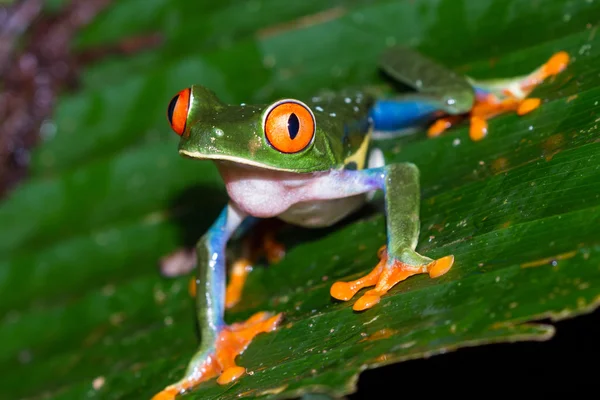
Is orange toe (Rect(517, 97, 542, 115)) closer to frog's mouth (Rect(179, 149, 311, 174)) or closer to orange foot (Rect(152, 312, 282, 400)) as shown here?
frog's mouth (Rect(179, 149, 311, 174))

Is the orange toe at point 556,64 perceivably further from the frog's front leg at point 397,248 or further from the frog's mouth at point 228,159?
the frog's mouth at point 228,159

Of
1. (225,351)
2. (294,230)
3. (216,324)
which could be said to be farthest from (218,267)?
(294,230)

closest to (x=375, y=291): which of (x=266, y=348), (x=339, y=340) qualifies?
(x=339, y=340)

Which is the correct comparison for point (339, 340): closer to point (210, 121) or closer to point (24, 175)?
point (210, 121)

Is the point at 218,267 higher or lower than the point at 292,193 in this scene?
lower

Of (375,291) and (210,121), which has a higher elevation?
(210,121)

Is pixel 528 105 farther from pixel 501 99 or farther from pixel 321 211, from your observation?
pixel 321 211
